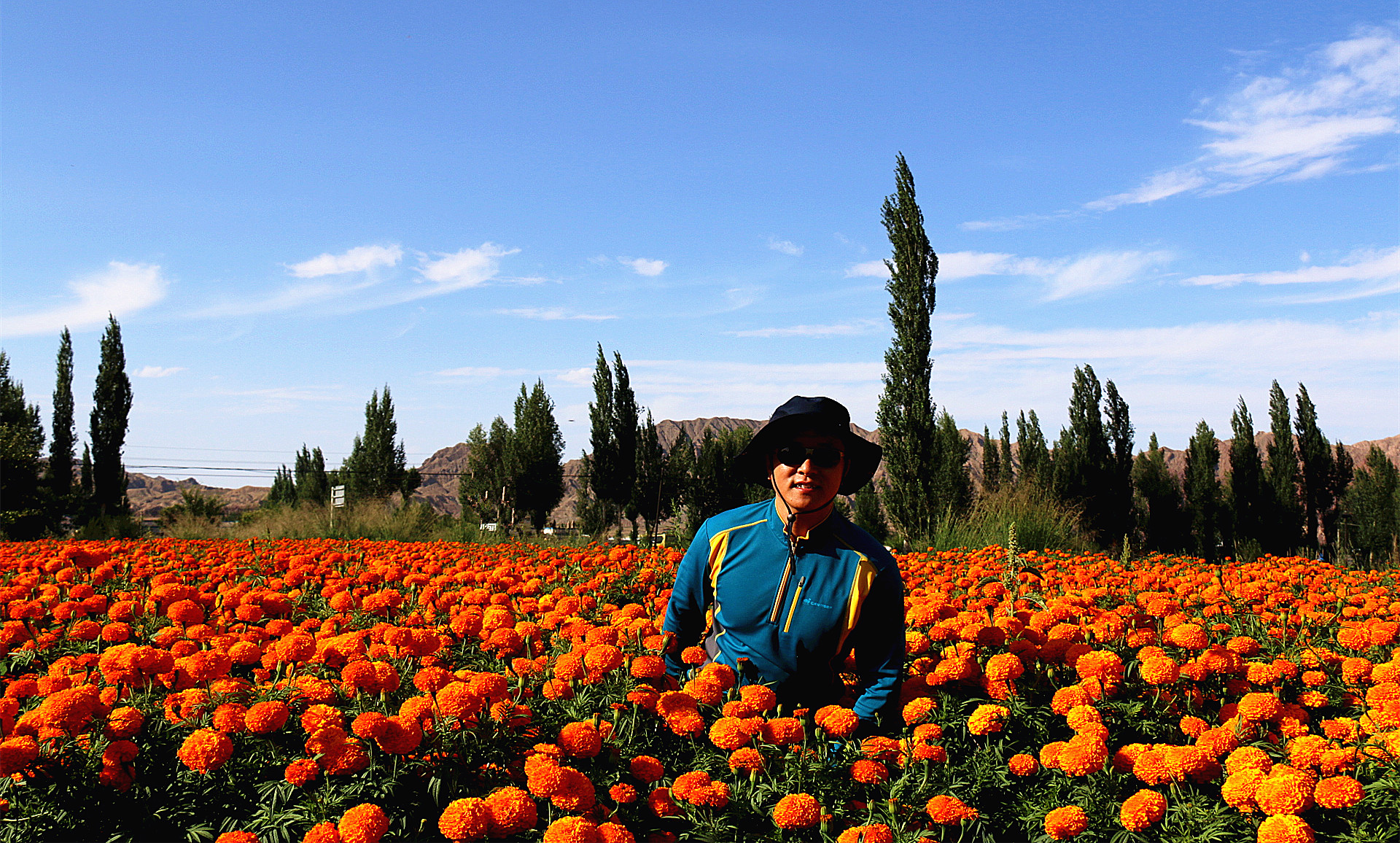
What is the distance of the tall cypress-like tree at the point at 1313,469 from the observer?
100ft

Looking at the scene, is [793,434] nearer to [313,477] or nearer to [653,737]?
[653,737]

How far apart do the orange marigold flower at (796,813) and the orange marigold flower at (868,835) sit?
60 mm

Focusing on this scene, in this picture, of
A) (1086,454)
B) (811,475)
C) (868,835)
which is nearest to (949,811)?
(868,835)

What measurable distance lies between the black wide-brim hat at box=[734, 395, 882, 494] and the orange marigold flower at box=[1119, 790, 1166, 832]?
104 cm

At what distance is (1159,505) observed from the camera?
1198 inches

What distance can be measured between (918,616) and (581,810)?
4.85 feet

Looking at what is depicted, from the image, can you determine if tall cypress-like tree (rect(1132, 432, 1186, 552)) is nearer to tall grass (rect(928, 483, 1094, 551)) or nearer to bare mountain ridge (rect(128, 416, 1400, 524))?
tall grass (rect(928, 483, 1094, 551))

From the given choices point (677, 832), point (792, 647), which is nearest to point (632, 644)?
point (792, 647)

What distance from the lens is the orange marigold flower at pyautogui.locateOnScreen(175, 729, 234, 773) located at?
158 centimetres

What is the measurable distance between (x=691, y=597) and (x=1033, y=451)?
3367 cm

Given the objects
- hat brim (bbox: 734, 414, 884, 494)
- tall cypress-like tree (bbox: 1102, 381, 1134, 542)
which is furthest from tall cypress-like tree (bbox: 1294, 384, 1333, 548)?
hat brim (bbox: 734, 414, 884, 494)

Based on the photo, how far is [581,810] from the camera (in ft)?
5.22

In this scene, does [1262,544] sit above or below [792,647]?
below

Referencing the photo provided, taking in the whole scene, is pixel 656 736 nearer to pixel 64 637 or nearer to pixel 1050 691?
pixel 1050 691
